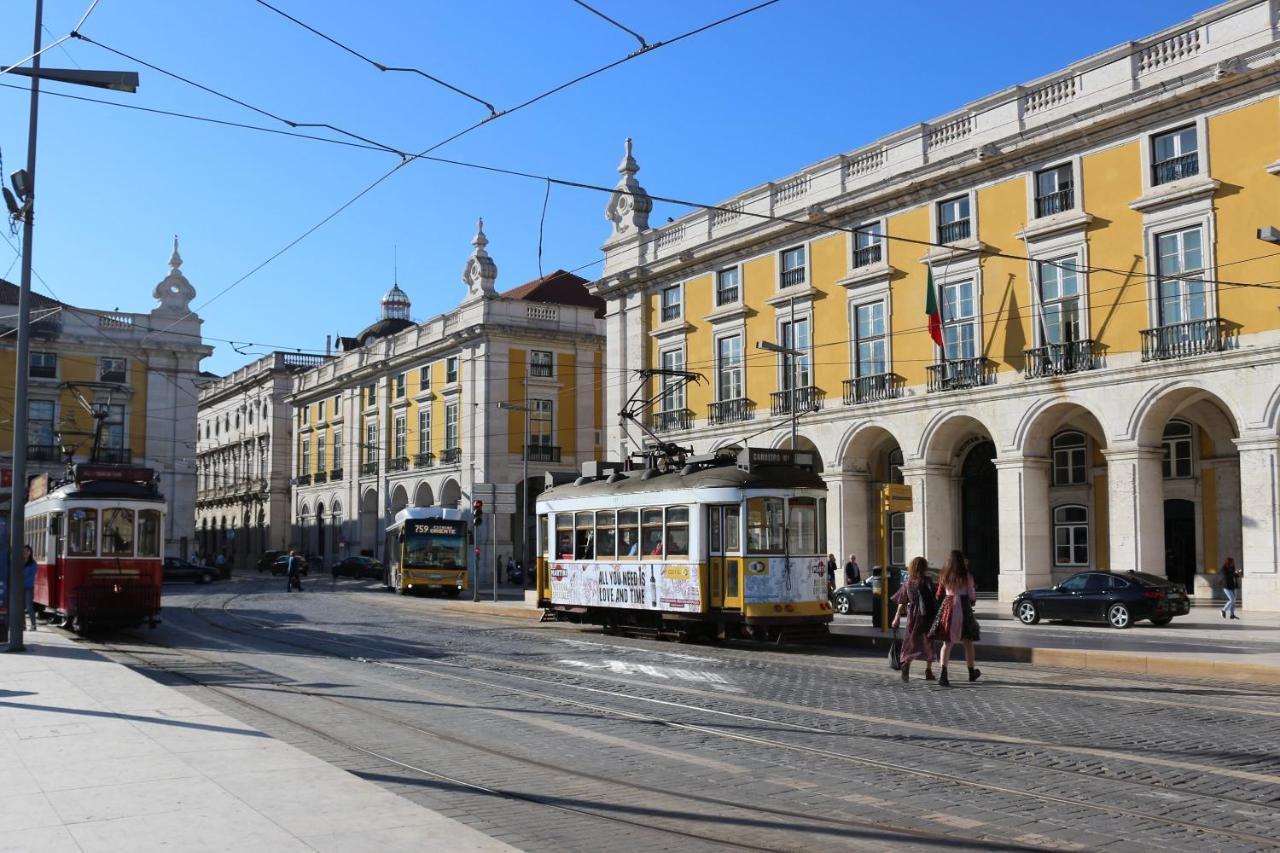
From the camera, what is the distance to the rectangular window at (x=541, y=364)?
5904cm

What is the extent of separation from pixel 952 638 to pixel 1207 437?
786 inches

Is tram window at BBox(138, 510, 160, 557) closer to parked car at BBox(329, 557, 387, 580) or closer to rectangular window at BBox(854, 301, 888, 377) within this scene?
rectangular window at BBox(854, 301, 888, 377)

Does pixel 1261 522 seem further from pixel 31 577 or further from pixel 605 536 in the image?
pixel 31 577

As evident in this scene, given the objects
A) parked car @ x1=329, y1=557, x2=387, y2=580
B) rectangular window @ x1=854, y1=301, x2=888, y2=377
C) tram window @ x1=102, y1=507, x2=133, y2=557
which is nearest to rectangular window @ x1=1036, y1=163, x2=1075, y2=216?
rectangular window @ x1=854, y1=301, x2=888, y2=377

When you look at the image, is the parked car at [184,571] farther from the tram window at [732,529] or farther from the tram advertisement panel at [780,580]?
the tram advertisement panel at [780,580]

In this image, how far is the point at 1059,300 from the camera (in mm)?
30703

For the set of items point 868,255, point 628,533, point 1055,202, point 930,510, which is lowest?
point 628,533

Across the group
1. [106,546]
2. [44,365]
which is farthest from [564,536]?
[44,365]

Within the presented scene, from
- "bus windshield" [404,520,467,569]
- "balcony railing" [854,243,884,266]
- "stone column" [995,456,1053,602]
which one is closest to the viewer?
"stone column" [995,456,1053,602]

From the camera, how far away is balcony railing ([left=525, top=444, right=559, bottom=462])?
191ft

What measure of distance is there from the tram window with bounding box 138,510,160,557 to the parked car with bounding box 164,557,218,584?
34.5 m

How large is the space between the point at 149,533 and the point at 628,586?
8.75 m

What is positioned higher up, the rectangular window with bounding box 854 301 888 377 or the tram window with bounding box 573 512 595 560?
the rectangular window with bounding box 854 301 888 377

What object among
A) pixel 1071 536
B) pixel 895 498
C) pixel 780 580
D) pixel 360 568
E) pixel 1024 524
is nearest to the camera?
pixel 780 580
